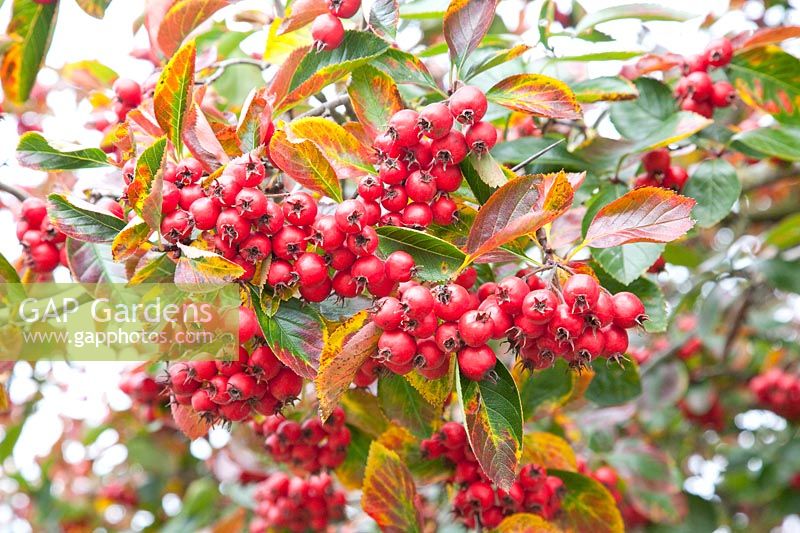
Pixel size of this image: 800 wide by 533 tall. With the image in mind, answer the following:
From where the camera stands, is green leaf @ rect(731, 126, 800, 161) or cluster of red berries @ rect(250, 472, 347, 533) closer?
green leaf @ rect(731, 126, 800, 161)

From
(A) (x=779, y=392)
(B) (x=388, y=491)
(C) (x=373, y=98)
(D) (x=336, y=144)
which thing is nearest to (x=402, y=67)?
(C) (x=373, y=98)

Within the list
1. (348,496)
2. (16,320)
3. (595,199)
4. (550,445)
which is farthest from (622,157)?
(348,496)

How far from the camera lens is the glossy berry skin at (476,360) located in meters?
1.34

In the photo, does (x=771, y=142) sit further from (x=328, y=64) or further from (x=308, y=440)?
(x=308, y=440)

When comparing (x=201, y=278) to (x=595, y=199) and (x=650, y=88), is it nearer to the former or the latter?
(x=595, y=199)

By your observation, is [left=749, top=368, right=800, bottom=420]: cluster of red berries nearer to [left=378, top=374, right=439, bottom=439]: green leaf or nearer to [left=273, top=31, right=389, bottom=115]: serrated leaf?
[left=378, top=374, right=439, bottom=439]: green leaf

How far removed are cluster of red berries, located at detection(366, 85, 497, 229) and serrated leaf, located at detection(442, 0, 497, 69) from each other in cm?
Result: 20

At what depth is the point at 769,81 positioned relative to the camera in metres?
2.22

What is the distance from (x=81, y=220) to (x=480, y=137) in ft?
2.60

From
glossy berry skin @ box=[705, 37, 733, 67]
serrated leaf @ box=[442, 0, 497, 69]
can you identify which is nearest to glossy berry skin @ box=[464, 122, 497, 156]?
serrated leaf @ box=[442, 0, 497, 69]

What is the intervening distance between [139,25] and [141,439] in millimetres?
2106

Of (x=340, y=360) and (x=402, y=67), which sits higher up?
(x=402, y=67)

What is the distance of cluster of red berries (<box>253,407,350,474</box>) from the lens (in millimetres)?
2076

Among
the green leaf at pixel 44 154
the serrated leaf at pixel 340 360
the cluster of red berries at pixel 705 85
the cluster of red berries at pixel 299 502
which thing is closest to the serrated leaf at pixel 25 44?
the green leaf at pixel 44 154
